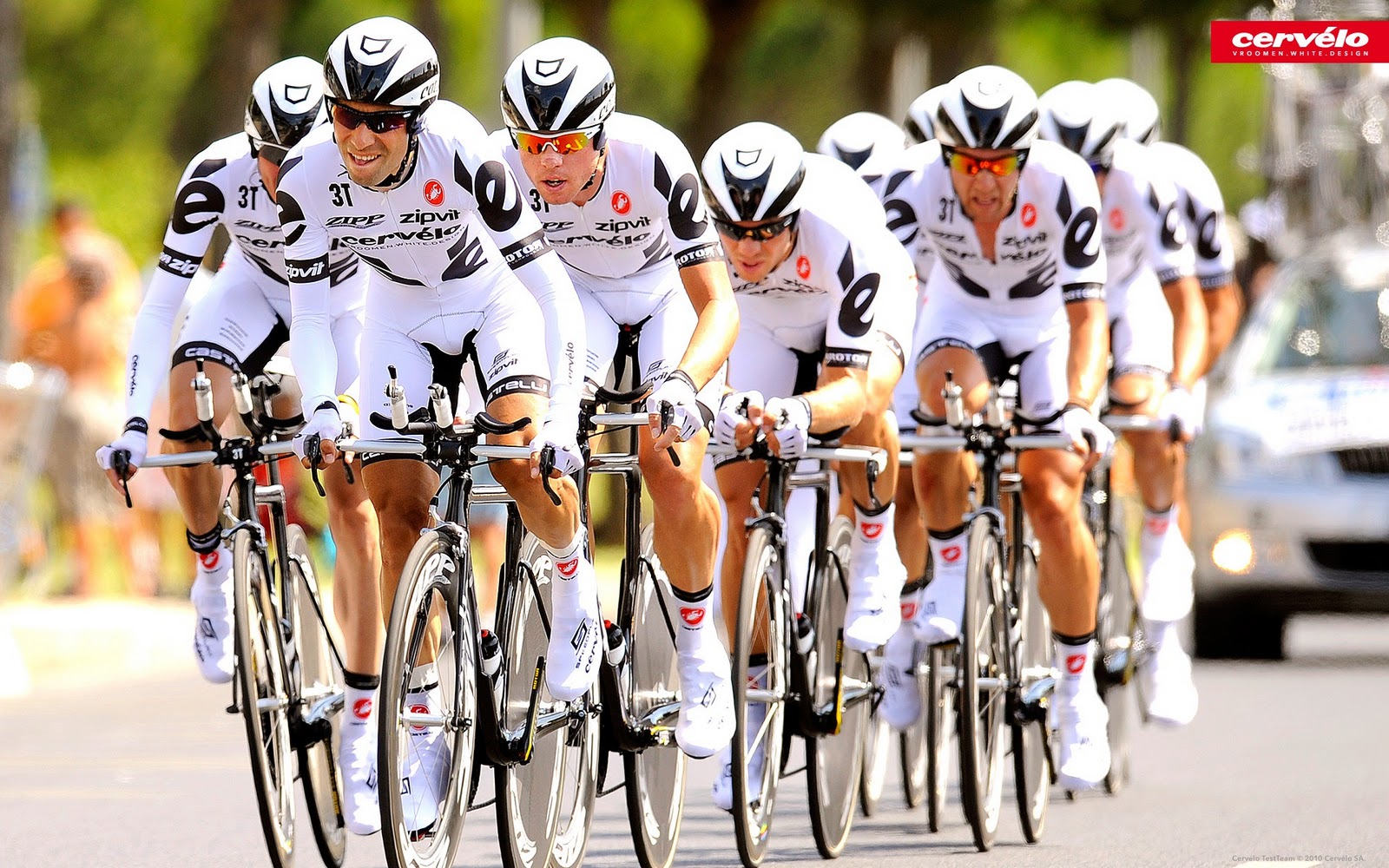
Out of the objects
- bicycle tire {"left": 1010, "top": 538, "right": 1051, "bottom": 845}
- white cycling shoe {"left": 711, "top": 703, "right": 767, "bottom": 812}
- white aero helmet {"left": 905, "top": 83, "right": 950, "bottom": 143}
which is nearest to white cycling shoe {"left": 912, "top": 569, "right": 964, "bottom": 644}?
bicycle tire {"left": 1010, "top": 538, "right": 1051, "bottom": 845}

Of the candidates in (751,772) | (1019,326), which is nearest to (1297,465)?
(1019,326)

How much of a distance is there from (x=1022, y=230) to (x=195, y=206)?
2953 mm

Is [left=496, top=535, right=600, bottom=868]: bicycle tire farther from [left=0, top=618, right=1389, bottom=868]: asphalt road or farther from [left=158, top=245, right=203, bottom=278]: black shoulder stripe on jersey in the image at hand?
[left=158, top=245, right=203, bottom=278]: black shoulder stripe on jersey

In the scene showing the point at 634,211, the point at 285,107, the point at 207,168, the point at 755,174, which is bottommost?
the point at 634,211

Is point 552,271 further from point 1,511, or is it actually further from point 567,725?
point 1,511

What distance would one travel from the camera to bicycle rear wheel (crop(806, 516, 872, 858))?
854 centimetres

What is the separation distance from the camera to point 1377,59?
33.2 ft

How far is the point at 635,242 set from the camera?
329 inches

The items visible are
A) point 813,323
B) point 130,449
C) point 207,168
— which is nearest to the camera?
point 130,449

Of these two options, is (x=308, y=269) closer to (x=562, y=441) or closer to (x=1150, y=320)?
(x=562, y=441)

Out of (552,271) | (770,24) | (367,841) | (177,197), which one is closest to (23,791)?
(367,841)

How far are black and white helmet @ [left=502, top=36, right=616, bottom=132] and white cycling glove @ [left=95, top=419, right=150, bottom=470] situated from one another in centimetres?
156

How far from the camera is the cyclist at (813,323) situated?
8.33 metres

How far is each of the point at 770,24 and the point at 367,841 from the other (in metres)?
36.5
